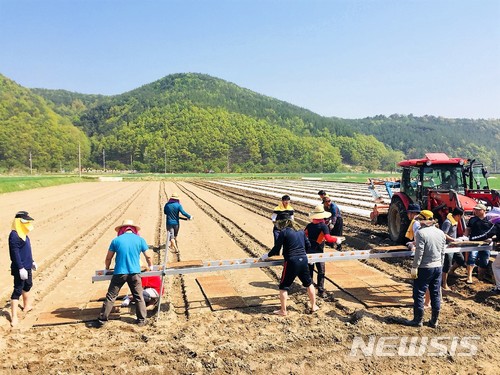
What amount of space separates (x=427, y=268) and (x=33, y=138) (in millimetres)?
132920

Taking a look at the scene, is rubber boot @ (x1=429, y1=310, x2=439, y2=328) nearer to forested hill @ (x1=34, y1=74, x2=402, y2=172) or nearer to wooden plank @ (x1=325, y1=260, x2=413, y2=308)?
wooden plank @ (x1=325, y1=260, x2=413, y2=308)

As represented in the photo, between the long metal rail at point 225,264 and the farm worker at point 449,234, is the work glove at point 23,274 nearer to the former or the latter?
the long metal rail at point 225,264

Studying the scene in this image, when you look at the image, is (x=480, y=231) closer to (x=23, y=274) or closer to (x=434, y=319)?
(x=434, y=319)

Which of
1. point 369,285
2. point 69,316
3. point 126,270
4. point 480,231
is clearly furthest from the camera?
point 369,285

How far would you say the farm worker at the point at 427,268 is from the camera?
18.5ft

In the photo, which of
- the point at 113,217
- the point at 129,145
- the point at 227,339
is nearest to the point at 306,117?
the point at 129,145

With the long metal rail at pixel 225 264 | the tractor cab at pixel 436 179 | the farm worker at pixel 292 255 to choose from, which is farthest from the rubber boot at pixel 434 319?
the tractor cab at pixel 436 179

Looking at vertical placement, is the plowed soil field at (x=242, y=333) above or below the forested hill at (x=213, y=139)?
below

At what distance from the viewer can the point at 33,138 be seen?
119 meters

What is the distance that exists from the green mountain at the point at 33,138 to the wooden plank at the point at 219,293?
115m

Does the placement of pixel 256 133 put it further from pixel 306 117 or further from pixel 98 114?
pixel 98 114

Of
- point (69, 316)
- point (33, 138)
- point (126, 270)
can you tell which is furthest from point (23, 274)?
point (33, 138)

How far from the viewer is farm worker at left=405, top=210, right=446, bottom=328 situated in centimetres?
562

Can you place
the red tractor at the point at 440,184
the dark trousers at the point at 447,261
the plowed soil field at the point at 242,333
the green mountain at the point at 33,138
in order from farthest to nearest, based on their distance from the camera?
the green mountain at the point at 33,138 < the red tractor at the point at 440,184 < the dark trousers at the point at 447,261 < the plowed soil field at the point at 242,333
